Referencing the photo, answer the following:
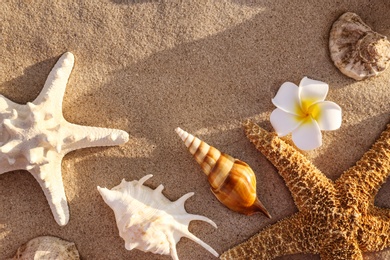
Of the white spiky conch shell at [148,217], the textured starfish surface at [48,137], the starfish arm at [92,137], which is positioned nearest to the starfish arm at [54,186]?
the textured starfish surface at [48,137]

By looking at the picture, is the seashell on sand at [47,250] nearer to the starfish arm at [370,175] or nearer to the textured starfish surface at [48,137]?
the textured starfish surface at [48,137]

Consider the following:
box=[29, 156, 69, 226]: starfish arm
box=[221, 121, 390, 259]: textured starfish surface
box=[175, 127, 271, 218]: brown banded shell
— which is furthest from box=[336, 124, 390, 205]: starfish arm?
box=[29, 156, 69, 226]: starfish arm

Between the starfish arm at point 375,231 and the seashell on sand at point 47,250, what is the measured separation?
5.10 ft

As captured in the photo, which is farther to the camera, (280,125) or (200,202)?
(200,202)

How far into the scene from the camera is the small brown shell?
7.48 feet

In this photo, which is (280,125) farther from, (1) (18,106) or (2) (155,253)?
(1) (18,106)

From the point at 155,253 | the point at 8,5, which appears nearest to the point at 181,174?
the point at 155,253

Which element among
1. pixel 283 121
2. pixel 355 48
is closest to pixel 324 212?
pixel 283 121

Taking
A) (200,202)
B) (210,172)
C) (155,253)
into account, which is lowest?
(155,253)

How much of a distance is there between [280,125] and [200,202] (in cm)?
62

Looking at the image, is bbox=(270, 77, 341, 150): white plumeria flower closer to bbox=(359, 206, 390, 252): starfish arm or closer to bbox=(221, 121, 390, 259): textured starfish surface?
bbox=(221, 121, 390, 259): textured starfish surface

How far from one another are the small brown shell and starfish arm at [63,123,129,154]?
4.16 ft

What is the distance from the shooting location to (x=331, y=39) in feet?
7.80

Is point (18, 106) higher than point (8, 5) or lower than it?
lower
